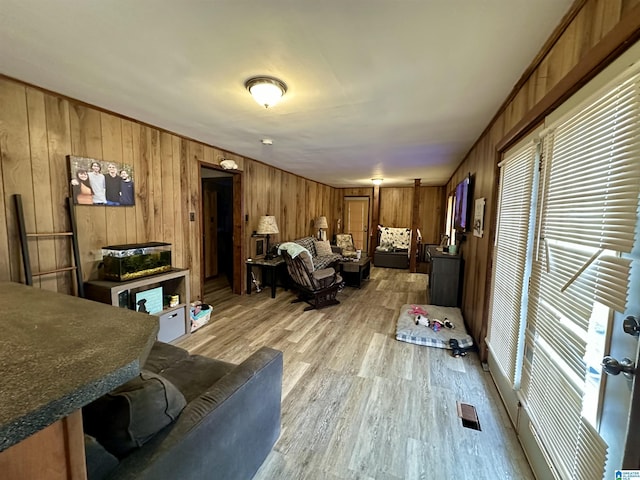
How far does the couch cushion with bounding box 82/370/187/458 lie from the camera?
851mm

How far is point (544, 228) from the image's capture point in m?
1.45

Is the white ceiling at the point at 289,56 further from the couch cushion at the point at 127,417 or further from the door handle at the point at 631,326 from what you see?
the couch cushion at the point at 127,417

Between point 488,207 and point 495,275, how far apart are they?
69cm

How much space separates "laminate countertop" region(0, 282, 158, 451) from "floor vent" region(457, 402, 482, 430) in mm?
2029

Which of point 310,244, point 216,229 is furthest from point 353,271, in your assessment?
point 216,229

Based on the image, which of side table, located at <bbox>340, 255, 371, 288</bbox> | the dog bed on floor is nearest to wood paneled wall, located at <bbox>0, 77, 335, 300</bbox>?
side table, located at <bbox>340, 255, 371, 288</bbox>

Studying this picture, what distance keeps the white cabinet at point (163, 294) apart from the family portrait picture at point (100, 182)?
2.50 ft

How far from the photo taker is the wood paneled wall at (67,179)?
6.32 feet

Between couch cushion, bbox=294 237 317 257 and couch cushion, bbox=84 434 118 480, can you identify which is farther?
couch cushion, bbox=294 237 317 257

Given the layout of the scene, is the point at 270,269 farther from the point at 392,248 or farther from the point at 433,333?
the point at 392,248

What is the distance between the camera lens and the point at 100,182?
243 centimetres

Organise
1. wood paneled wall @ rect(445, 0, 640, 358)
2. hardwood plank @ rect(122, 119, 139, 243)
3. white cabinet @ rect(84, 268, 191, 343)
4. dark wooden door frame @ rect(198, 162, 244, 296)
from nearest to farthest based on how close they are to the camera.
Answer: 1. wood paneled wall @ rect(445, 0, 640, 358)
2. white cabinet @ rect(84, 268, 191, 343)
3. hardwood plank @ rect(122, 119, 139, 243)
4. dark wooden door frame @ rect(198, 162, 244, 296)

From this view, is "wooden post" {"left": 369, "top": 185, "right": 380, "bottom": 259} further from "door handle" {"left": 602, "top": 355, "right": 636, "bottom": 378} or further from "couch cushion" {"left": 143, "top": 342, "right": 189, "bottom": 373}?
"door handle" {"left": 602, "top": 355, "right": 636, "bottom": 378}

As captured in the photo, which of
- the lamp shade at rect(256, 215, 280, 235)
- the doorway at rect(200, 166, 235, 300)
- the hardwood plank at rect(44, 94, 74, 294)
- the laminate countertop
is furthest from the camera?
the doorway at rect(200, 166, 235, 300)
